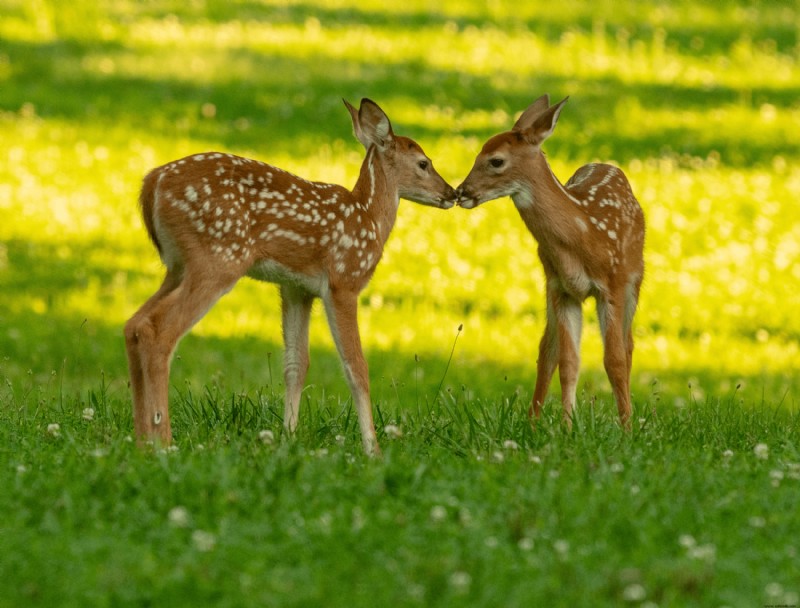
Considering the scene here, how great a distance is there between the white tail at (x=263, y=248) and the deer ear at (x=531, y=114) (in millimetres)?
907

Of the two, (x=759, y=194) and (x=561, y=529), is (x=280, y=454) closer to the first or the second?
(x=561, y=529)

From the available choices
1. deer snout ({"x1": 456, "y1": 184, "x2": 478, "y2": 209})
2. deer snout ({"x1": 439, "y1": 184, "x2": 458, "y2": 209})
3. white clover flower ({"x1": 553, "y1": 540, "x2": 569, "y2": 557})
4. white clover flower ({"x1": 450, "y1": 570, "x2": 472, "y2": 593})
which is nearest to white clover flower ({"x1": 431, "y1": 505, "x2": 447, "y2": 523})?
white clover flower ({"x1": 553, "y1": 540, "x2": 569, "y2": 557})

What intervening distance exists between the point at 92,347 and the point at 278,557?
757 cm

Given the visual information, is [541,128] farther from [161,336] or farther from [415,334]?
[415,334]

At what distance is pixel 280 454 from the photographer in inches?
271

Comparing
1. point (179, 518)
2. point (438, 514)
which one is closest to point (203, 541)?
point (179, 518)

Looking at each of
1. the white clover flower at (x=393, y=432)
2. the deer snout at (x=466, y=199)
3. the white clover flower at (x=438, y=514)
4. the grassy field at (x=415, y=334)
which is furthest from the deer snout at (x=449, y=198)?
the white clover flower at (x=438, y=514)

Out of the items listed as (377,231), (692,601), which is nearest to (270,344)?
(377,231)

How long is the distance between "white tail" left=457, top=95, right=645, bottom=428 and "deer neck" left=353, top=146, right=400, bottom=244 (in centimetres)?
43

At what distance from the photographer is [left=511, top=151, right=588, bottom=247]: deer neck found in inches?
336

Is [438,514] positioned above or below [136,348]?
below

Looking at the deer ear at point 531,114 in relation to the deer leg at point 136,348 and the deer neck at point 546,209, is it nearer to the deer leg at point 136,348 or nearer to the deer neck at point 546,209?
the deer neck at point 546,209

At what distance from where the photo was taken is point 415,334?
13500 mm

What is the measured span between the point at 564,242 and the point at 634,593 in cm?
366
